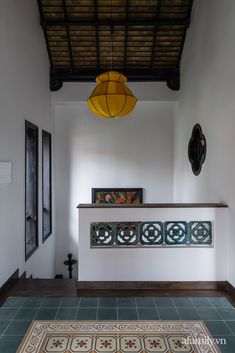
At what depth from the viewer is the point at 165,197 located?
20.8 ft

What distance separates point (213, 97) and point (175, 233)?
183cm

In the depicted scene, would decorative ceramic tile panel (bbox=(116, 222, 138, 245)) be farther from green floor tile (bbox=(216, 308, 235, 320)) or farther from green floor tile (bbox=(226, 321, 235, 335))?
green floor tile (bbox=(226, 321, 235, 335))

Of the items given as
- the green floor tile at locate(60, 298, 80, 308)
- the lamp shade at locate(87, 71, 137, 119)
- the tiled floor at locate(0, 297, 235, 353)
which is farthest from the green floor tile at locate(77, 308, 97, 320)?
the lamp shade at locate(87, 71, 137, 119)

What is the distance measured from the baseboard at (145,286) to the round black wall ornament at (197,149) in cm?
172

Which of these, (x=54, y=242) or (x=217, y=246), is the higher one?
(x=217, y=246)

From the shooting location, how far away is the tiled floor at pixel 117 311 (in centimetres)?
239

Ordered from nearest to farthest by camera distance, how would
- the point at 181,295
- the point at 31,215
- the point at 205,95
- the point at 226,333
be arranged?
the point at 226,333
the point at 181,295
the point at 205,95
the point at 31,215

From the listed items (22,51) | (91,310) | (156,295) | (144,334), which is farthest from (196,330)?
(22,51)

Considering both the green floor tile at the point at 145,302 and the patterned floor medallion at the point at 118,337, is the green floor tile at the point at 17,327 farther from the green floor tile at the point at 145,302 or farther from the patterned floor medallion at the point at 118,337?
the green floor tile at the point at 145,302

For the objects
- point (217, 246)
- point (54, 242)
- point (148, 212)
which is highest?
point (148, 212)

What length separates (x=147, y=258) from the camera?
3102 millimetres

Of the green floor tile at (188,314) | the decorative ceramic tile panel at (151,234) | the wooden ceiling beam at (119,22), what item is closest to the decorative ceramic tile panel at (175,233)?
the decorative ceramic tile panel at (151,234)

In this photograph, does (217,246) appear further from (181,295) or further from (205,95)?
(205,95)

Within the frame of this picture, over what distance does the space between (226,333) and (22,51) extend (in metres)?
4.17
